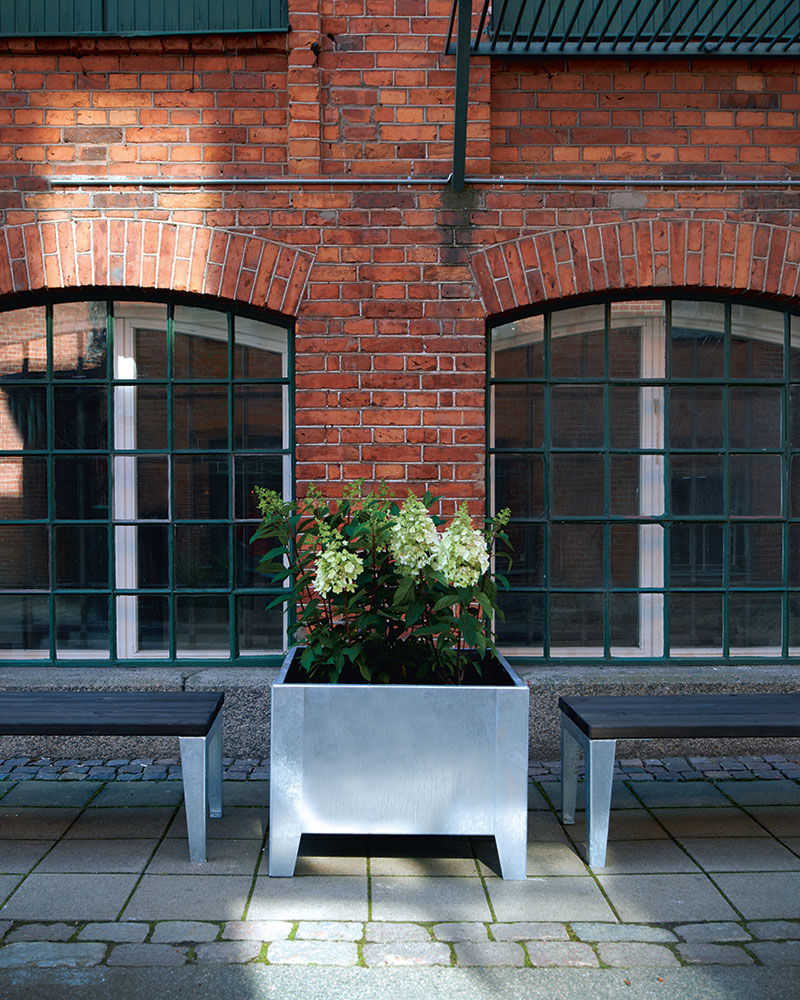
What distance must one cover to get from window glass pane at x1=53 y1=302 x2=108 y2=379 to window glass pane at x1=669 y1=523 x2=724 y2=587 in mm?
3351

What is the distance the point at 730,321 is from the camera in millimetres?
5188

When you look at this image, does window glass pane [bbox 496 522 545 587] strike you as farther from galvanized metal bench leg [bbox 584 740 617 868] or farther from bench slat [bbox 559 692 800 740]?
galvanized metal bench leg [bbox 584 740 617 868]

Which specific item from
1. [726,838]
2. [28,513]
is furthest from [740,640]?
[28,513]

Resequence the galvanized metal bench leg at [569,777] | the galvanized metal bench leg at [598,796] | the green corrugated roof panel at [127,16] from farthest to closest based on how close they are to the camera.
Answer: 1. the green corrugated roof panel at [127,16]
2. the galvanized metal bench leg at [569,777]
3. the galvanized metal bench leg at [598,796]

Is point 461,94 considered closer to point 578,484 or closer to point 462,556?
point 578,484

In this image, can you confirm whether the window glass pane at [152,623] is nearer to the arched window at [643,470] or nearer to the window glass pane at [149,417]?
the window glass pane at [149,417]

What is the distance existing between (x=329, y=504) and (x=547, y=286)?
1604 millimetres

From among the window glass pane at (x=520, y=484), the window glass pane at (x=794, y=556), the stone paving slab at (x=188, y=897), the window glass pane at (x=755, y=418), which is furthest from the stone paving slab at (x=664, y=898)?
the window glass pane at (x=755, y=418)

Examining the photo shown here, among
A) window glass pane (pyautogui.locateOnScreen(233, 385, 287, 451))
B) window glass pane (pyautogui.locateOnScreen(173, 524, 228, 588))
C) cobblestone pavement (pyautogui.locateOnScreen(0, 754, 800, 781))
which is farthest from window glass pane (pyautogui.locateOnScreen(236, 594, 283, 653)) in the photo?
window glass pane (pyautogui.locateOnScreen(233, 385, 287, 451))

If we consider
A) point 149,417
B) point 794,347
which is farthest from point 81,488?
point 794,347

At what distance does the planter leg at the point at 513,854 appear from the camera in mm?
3549

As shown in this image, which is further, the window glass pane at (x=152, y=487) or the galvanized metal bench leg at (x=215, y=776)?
Result: the window glass pane at (x=152, y=487)

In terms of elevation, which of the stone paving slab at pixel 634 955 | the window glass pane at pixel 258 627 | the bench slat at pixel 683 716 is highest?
the window glass pane at pixel 258 627

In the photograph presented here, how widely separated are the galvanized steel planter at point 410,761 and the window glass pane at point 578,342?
2231 mm
